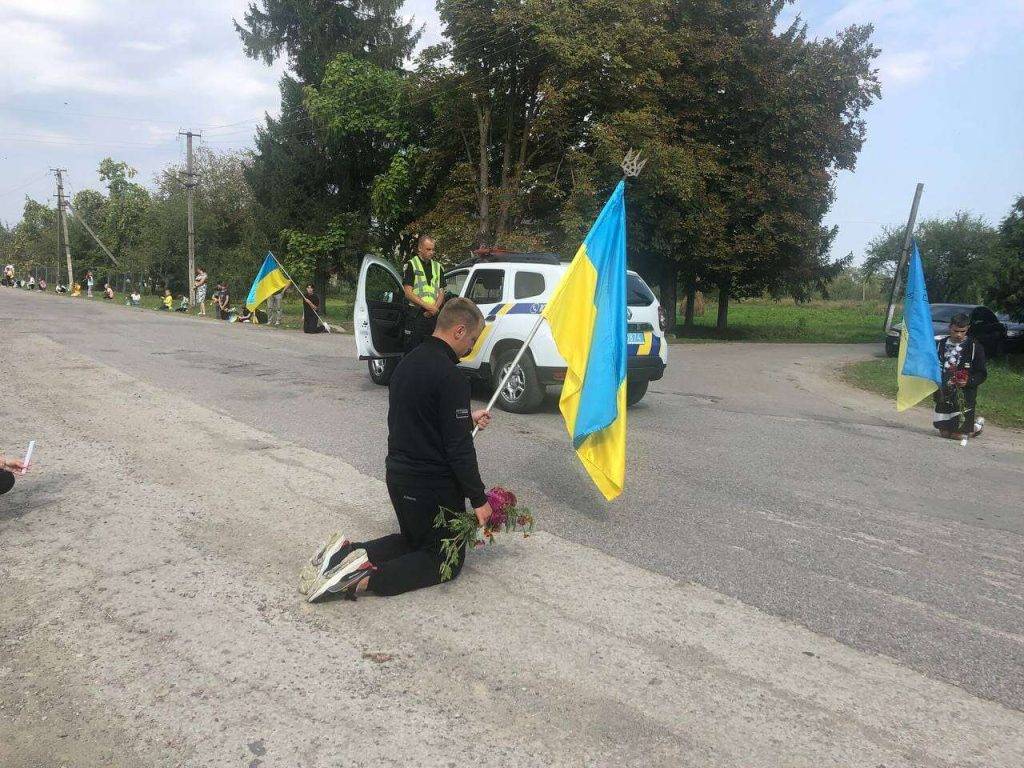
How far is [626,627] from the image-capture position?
3.82 meters

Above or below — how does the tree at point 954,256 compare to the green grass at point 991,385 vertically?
above

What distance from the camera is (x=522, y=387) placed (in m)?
9.51

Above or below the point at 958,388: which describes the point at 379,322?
above

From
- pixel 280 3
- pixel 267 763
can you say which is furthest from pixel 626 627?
pixel 280 3

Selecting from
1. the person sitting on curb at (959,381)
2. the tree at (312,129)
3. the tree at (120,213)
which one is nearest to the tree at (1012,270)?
the person sitting on curb at (959,381)

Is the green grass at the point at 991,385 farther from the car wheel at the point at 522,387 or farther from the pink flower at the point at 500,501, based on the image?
the pink flower at the point at 500,501

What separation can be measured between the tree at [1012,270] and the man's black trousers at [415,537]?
24.1 meters

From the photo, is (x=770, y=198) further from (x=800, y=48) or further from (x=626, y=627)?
(x=626, y=627)

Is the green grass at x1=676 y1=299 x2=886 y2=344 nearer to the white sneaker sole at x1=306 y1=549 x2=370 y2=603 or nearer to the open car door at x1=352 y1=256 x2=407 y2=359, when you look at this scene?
the open car door at x1=352 y1=256 x2=407 y2=359

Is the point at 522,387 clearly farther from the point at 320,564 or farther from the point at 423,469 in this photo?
the point at 320,564

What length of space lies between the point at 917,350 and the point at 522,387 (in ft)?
16.9

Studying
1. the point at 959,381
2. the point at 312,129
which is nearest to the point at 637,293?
the point at 959,381

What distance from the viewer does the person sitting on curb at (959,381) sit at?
9945 millimetres

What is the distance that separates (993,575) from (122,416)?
8252 millimetres
